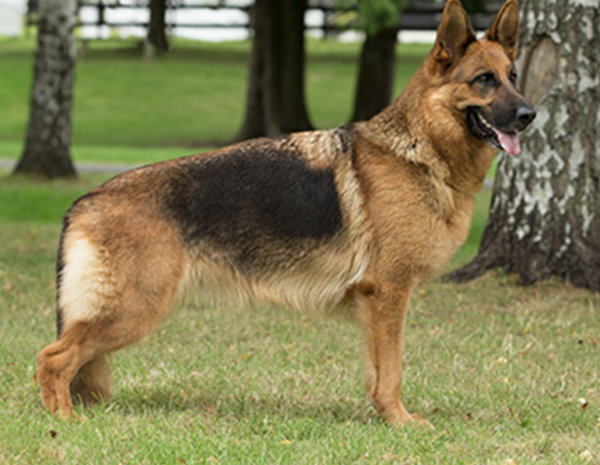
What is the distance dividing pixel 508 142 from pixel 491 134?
0.34ft

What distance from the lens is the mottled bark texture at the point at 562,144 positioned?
7.98m

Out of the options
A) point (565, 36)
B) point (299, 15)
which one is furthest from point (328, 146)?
point (299, 15)

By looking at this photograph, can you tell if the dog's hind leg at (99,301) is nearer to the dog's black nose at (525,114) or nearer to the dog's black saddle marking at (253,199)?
the dog's black saddle marking at (253,199)

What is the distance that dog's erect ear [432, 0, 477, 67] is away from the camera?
15.8ft

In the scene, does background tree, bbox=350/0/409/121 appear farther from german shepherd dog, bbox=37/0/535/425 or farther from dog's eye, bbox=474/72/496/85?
dog's eye, bbox=474/72/496/85

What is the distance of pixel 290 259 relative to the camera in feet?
16.1

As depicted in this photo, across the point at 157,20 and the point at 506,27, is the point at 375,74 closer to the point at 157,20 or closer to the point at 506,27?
the point at 157,20

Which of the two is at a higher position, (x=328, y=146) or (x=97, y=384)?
(x=328, y=146)

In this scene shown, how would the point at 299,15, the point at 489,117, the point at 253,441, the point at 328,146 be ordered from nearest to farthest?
the point at 253,441 < the point at 489,117 < the point at 328,146 < the point at 299,15

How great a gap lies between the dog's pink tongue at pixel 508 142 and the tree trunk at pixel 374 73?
20409 mm

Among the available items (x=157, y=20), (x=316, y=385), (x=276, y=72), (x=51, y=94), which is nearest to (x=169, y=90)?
(x=276, y=72)

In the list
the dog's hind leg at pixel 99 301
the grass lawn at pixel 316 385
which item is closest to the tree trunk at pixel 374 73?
the grass lawn at pixel 316 385

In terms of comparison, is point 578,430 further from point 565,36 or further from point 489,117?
point 565,36

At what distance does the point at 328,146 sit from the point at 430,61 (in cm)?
71
